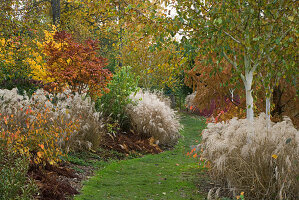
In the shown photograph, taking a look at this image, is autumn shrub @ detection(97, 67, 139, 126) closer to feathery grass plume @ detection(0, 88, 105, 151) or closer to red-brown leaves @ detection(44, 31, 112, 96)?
red-brown leaves @ detection(44, 31, 112, 96)

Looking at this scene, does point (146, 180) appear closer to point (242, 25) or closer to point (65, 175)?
point (65, 175)

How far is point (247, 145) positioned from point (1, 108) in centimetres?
440

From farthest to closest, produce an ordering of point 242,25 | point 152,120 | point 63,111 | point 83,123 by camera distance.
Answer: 1. point 152,120
2. point 83,123
3. point 63,111
4. point 242,25

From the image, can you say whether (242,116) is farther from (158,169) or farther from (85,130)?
(85,130)

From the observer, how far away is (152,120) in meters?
9.14

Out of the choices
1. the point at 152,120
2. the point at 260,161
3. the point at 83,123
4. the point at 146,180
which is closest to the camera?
the point at 260,161

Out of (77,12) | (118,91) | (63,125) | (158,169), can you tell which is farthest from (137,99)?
(77,12)

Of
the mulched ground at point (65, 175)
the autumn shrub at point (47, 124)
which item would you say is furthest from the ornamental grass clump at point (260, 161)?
the autumn shrub at point (47, 124)

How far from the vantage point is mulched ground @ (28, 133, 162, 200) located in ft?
13.1

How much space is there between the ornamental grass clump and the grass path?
0.73 m

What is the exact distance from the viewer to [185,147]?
9664mm

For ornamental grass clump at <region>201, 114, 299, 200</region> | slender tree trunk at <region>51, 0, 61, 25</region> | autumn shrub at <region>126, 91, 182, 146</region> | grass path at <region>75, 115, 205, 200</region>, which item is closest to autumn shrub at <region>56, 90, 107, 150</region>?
grass path at <region>75, 115, 205, 200</region>

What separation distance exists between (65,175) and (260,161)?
3044mm

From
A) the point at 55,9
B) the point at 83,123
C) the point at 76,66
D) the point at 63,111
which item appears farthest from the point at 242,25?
the point at 55,9
